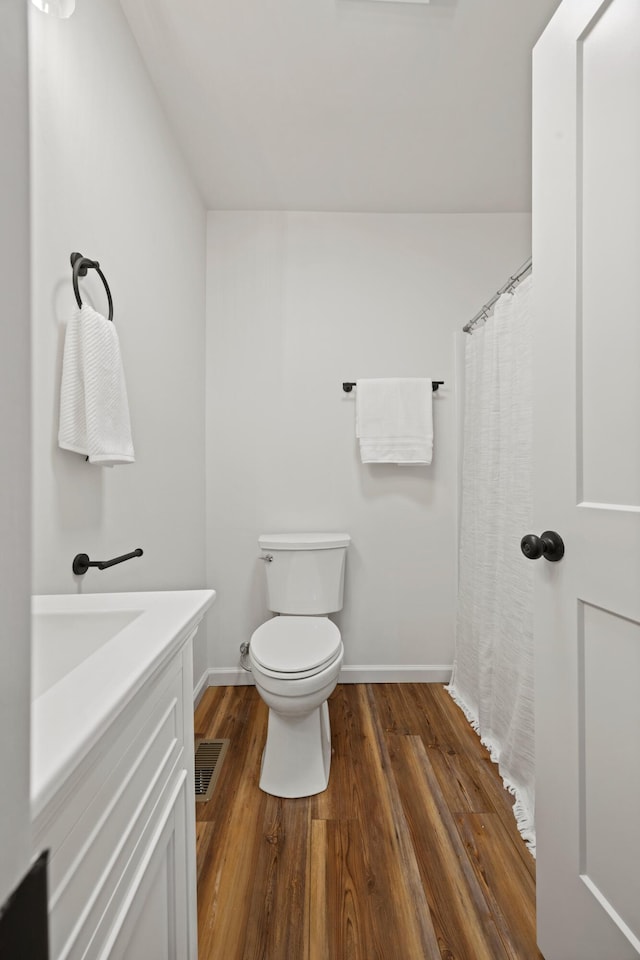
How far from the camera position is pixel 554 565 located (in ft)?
3.63

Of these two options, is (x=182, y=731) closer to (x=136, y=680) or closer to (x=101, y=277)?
(x=136, y=680)

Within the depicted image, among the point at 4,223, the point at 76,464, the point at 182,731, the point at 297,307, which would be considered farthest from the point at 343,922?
the point at 297,307

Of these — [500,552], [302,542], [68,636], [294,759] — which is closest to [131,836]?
[68,636]

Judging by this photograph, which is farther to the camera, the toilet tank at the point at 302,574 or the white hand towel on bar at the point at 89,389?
the toilet tank at the point at 302,574

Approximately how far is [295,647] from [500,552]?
2.73 ft

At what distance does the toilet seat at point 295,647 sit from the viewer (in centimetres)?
172

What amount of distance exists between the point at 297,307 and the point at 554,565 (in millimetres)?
1949

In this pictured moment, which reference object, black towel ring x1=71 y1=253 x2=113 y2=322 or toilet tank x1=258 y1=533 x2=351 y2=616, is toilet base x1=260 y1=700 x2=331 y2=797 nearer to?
toilet tank x1=258 y1=533 x2=351 y2=616

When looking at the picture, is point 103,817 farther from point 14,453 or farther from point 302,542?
point 302,542

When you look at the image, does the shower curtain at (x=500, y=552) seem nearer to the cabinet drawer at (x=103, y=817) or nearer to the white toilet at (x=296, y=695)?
the white toilet at (x=296, y=695)

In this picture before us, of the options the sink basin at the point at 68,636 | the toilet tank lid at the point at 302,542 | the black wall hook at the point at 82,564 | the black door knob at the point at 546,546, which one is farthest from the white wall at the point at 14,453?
the toilet tank lid at the point at 302,542

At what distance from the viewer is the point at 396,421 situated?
254cm

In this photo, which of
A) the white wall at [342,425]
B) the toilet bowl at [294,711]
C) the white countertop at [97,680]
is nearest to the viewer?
the white countertop at [97,680]

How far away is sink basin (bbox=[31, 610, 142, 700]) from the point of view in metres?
0.82
